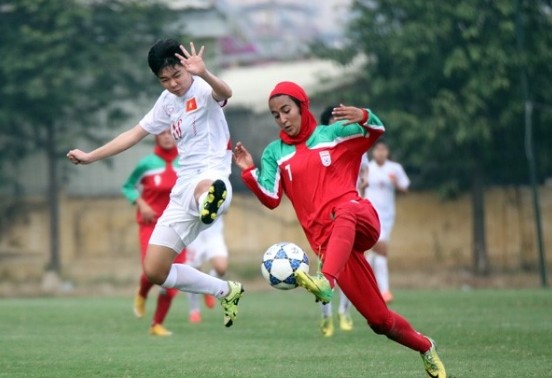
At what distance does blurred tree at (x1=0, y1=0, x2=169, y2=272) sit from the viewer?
30.7 m

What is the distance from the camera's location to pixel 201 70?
9945 mm

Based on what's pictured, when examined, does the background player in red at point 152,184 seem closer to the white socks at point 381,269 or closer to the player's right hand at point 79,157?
the white socks at point 381,269

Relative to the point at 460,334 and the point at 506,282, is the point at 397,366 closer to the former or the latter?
the point at 460,334

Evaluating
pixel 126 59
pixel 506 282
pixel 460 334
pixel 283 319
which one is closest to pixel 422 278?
pixel 506 282

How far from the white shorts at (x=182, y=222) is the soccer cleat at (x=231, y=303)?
0.55 metres

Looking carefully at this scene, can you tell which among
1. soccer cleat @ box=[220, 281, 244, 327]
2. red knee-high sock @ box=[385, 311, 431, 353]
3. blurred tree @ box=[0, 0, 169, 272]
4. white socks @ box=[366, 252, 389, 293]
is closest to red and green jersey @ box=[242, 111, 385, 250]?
red knee-high sock @ box=[385, 311, 431, 353]

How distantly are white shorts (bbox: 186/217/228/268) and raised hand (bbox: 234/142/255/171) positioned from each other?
24.0ft

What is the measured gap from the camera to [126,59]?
32.1 metres

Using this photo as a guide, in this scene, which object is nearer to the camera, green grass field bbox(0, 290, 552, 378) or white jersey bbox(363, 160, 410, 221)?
green grass field bbox(0, 290, 552, 378)

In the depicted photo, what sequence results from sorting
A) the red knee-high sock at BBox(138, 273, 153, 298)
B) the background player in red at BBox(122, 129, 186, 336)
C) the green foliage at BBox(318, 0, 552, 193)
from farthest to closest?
the green foliage at BBox(318, 0, 552, 193) → the background player in red at BBox(122, 129, 186, 336) → the red knee-high sock at BBox(138, 273, 153, 298)

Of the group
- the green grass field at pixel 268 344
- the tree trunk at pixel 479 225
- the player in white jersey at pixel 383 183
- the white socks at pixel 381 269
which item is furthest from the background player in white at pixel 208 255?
the tree trunk at pixel 479 225

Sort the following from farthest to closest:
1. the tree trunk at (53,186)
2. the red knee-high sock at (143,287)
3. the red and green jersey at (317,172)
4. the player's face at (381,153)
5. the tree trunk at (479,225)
Answer: the tree trunk at (53,186) < the tree trunk at (479,225) < the player's face at (381,153) < the red knee-high sock at (143,287) < the red and green jersey at (317,172)

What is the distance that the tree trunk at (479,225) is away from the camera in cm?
2952

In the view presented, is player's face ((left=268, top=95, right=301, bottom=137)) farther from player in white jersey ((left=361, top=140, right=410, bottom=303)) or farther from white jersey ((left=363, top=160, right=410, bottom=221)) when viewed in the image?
white jersey ((left=363, top=160, right=410, bottom=221))
